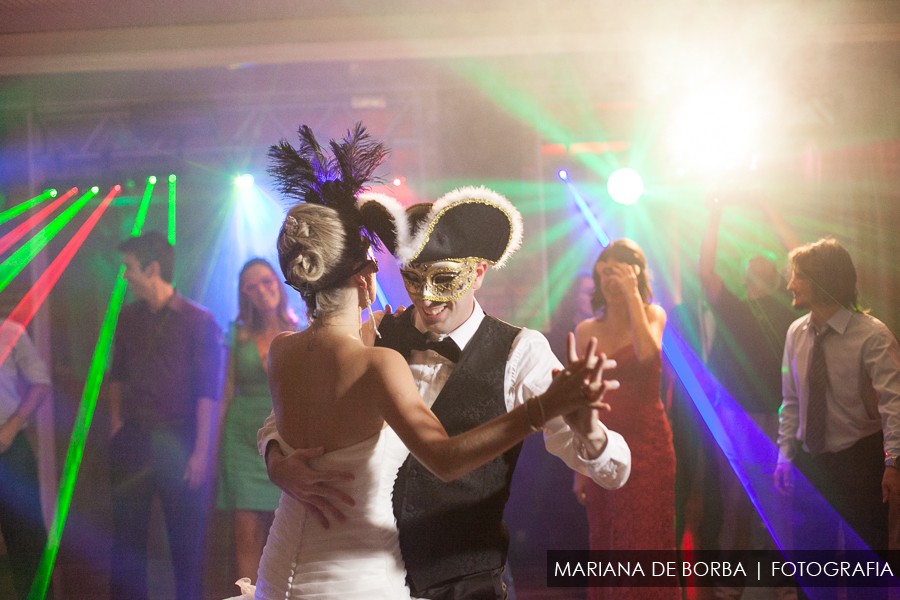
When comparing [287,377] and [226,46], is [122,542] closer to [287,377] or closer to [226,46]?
[287,377]

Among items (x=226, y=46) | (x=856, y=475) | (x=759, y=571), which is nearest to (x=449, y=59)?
(x=226, y=46)

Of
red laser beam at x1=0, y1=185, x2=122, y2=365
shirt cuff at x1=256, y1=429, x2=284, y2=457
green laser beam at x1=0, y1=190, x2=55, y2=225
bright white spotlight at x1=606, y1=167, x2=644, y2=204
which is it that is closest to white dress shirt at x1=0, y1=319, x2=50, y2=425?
red laser beam at x1=0, y1=185, x2=122, y2=365

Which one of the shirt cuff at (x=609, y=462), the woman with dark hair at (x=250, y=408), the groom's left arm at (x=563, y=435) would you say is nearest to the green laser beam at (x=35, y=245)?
the woman with dark hair at (x=250, y=408)

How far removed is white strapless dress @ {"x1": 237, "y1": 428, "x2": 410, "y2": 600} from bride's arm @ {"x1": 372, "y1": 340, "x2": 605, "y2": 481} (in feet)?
0.68

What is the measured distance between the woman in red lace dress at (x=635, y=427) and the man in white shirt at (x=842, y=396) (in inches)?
26.2

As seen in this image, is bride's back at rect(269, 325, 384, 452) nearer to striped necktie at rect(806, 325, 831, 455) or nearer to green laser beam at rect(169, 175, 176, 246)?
striped necktie at rect(806, 325, 831, 455)

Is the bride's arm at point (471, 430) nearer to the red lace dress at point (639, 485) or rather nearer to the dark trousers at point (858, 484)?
the red lace dress at point (639, 485)

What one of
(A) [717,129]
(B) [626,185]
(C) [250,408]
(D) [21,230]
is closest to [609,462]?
(C) [250,408]

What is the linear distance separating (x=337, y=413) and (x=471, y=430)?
362 millimetres

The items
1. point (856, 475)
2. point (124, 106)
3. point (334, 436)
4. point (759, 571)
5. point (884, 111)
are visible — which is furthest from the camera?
point (124, 106)

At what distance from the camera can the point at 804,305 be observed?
275cm

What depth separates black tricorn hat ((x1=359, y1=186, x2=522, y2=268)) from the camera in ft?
5.20

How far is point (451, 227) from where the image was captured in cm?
163

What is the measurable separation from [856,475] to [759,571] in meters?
0.73
